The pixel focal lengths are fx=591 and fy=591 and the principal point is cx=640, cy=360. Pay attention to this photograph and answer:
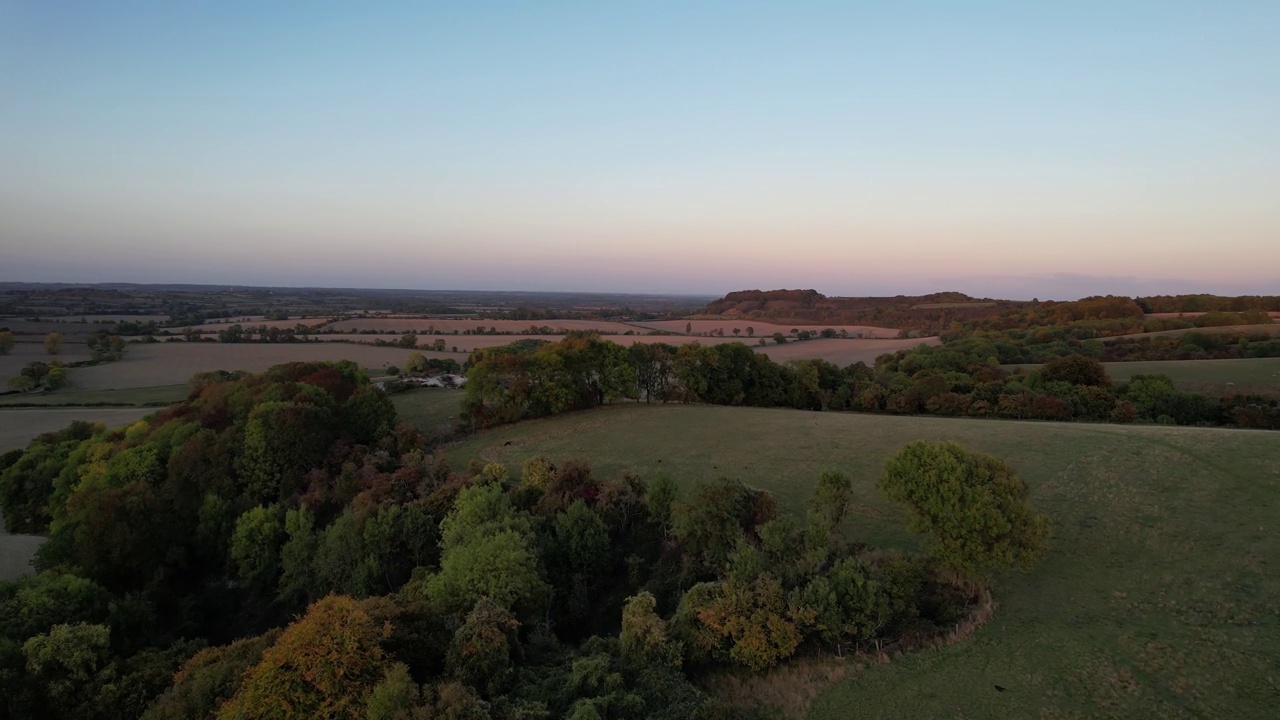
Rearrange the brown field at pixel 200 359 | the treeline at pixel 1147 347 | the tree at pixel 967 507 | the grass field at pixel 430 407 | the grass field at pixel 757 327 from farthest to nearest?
the grass field at pixel 757 327 < the brown field at pixel 200 359 < the treeline at pixel 1147 347 < the grass field at pixel 430 407 < the tree at pixel 967 507

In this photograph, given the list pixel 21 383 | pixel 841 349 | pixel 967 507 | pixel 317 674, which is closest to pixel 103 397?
pixel 21 383

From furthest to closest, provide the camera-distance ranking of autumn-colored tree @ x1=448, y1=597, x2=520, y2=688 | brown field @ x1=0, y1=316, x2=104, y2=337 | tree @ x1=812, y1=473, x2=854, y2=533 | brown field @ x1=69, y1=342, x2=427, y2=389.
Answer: brown field @ x1=0, y1=316, x2=104, y2=337 → brown field @ x1=69, y1=342, x2=427, y2=389 → tree @ x1=812, y1=473, x2=854, y2=533 → autumn-colored tree @ x1=448, y1=597, x2=520, y2=688

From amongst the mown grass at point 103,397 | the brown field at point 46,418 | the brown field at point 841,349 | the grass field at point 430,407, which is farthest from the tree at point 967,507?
the mown grass at point 103,397

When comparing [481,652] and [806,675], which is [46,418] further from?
[806,675]

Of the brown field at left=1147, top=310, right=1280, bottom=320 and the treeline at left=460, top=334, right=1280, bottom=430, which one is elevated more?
the brown field at left=1147, top=310, right=1280, bottom=320

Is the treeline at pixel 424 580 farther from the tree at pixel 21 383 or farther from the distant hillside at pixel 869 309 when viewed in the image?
the distant hillside at pixel 869 309

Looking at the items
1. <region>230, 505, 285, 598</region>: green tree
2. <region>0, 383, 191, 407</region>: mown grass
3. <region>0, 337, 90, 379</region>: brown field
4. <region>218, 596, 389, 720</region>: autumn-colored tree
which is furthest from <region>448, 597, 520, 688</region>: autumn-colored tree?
<region>0, 337, 90, 379</region>: brown field

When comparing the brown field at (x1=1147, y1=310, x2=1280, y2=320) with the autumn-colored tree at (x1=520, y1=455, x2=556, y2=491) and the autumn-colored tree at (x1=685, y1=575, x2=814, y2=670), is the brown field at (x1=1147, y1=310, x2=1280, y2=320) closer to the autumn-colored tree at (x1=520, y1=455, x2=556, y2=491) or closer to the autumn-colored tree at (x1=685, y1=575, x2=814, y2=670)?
the autumn-colored tree at (x1=520, y1=455, x2=556, y2=491)
